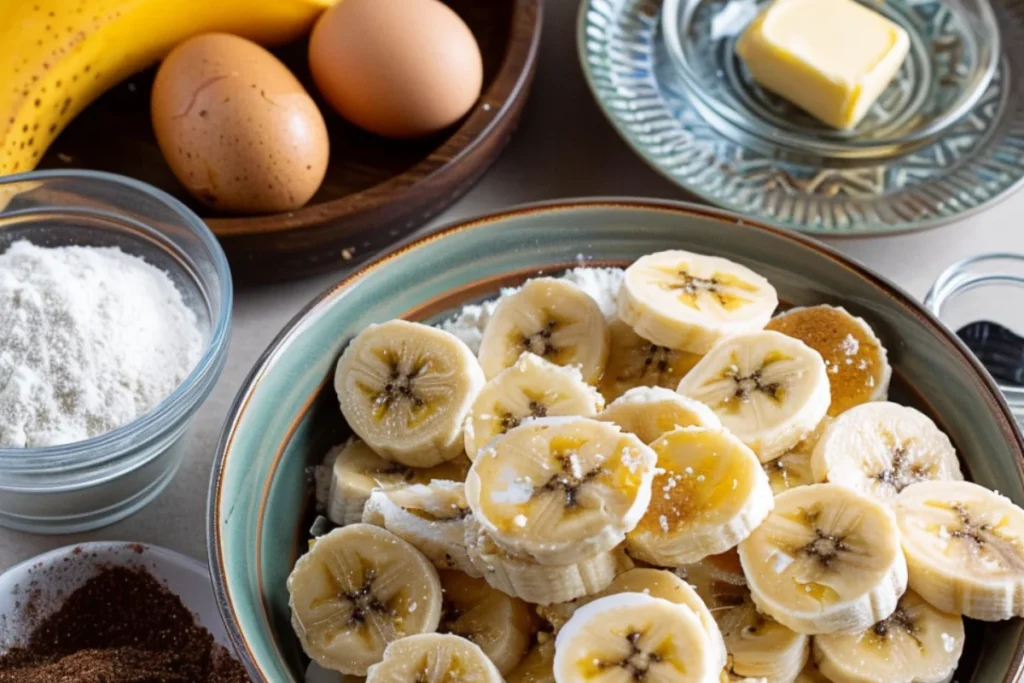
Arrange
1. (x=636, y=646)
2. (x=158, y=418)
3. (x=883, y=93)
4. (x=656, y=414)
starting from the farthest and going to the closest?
(x=883, y=93), (x=158, y=418), (x=656, y=414), (x=636, y=646)

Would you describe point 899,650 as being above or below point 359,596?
above

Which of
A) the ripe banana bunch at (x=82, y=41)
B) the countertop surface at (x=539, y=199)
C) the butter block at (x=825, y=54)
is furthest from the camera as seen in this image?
the butter block at (x=825, y=54)

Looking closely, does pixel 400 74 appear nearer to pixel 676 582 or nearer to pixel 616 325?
pixel 616 325

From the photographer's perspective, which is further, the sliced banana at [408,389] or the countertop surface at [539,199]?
the countertop surface at [539,199]

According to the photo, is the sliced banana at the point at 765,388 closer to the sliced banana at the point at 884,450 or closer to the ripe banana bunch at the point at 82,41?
the sliced banana at the point at 884,450

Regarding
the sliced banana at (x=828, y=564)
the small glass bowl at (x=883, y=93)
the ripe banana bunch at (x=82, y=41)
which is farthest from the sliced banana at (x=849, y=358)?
the ripe banana bunch at (x=82, y=41)

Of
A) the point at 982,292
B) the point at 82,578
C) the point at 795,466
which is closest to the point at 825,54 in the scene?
the point at 982,292

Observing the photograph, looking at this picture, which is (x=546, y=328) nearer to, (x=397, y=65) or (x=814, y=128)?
(x=397, y=65)
